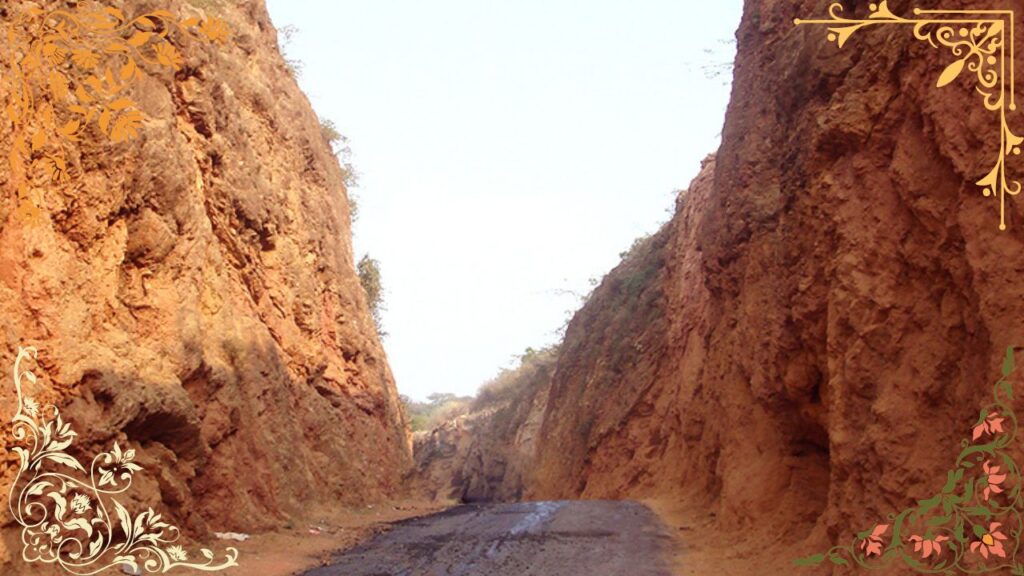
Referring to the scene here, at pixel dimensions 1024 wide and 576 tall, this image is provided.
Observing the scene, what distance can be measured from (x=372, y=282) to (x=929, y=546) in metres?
30.4

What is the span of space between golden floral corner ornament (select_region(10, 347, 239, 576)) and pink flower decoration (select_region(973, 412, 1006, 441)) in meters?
7.17

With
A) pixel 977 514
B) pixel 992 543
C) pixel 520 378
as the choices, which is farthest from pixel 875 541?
pixel 520 378

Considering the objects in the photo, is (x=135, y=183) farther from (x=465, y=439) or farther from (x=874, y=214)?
(x=465, y=439)

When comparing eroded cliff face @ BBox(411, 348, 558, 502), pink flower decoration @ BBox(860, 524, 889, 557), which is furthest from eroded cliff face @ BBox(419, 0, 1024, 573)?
eroded cliff face @ BBox(411, 348, 558, 502)

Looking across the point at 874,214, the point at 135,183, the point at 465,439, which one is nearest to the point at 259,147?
the point at 135,183

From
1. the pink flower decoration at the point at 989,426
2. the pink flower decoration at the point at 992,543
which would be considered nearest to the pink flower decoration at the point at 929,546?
the pink flower decoration at the point at 992,543

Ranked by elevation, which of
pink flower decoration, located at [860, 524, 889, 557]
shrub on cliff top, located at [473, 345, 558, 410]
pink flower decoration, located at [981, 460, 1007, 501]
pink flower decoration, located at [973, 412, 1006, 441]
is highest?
shrub on cliff top, located at [473, 345, 558, 410]

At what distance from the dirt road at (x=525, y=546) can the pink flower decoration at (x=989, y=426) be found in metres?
4.70

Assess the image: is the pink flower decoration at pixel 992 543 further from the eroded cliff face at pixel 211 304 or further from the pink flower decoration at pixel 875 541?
the eroded cliff face at pixel 211 304

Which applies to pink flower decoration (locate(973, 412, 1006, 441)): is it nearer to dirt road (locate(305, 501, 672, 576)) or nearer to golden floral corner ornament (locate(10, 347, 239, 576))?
dirt road (locate(305, 501, 672, 576))

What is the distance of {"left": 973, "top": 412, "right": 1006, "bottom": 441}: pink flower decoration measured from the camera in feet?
21.1

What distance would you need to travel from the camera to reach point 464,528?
50.8ft

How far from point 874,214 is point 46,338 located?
8.62m

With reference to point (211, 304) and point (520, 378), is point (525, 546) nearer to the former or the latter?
point (211, 304)
